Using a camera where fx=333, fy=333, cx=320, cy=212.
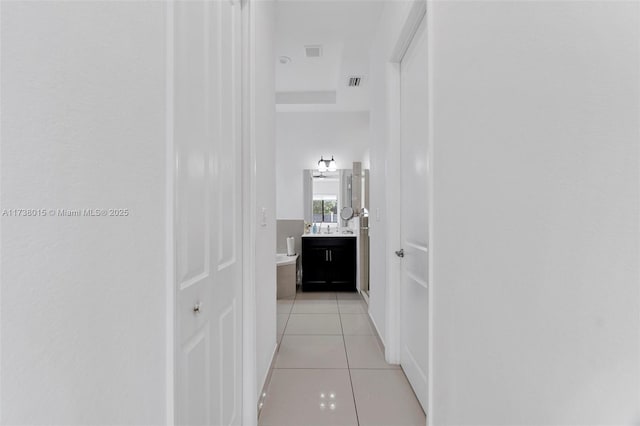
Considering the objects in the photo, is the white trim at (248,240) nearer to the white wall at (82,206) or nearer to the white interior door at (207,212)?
the white interior door at (207,212)

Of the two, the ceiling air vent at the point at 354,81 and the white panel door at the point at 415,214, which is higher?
the ceiling air vent at the point at 354,81

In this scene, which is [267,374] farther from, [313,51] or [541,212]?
[313,51]

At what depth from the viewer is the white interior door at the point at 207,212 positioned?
942 millimetres

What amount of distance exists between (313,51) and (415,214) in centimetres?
241

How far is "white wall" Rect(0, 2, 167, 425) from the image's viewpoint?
0.46 metres

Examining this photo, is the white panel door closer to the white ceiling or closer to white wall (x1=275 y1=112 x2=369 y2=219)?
the white ceiling

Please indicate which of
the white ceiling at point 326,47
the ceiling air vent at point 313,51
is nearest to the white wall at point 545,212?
the white ceiling at point 326,47

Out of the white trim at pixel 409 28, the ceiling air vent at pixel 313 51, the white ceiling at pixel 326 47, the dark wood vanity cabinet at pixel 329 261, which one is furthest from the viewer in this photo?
the dark wood vanity cabinet at pixel 329 261

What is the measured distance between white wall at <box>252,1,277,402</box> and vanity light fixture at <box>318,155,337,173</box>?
2.60 meters

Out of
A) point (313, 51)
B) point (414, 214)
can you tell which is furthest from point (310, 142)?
point (414, 214)

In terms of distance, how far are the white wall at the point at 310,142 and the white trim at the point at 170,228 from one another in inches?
168

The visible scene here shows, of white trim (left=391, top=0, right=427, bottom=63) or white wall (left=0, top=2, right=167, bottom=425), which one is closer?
white wall (left=0, top=2, right=167, bottom=425)

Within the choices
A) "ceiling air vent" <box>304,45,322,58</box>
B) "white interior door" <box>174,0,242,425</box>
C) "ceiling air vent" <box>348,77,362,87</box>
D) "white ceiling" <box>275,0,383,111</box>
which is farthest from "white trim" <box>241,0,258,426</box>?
"ceiling air vent" <box>348,77,362,87</box>

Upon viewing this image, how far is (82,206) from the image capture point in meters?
0.57
